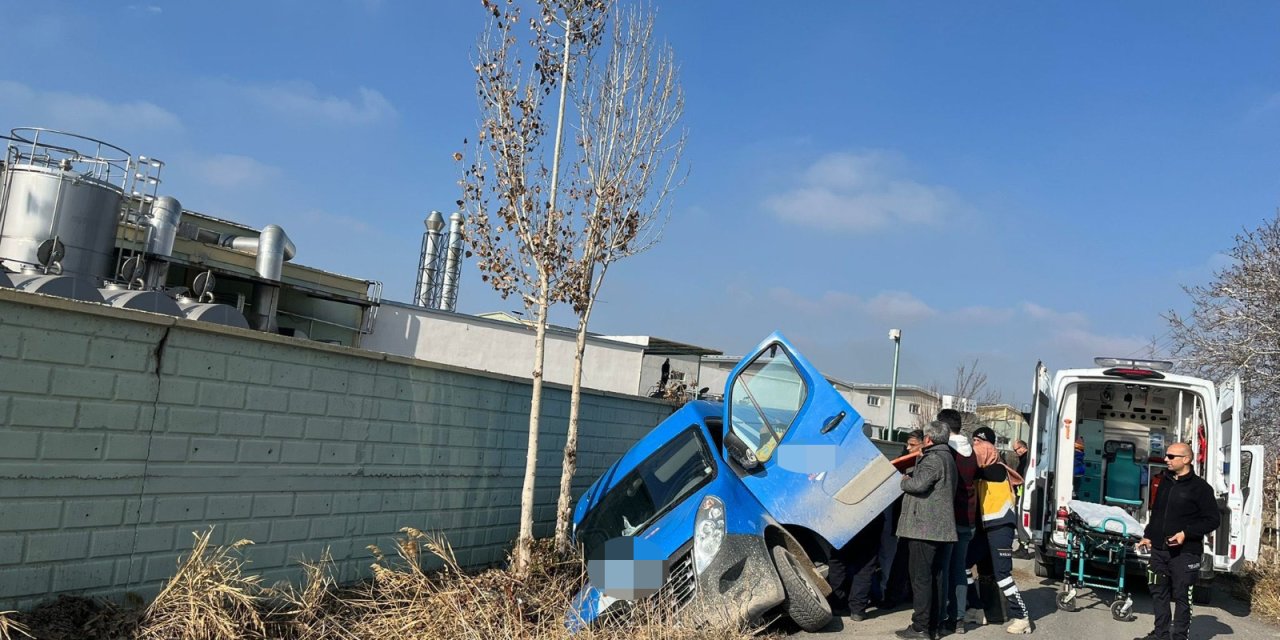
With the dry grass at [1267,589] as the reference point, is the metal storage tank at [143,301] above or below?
above

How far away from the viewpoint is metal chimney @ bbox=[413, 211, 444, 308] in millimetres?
Answer: 27188

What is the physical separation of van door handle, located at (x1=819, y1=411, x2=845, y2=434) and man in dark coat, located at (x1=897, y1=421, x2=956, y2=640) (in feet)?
2.23

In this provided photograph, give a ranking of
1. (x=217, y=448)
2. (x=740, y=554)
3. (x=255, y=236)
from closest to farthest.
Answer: (x=217, y=448), (x=740, y=554), (x=255, y=236)

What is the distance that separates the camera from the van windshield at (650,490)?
23.1 feet

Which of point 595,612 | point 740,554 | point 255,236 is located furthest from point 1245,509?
point 255,236

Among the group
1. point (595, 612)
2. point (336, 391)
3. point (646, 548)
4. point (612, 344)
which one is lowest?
point (595, 612)

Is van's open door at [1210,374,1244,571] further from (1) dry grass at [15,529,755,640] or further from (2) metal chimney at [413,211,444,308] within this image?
(2) metal chimney at [413,211,444,308]

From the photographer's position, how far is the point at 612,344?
2550 cm

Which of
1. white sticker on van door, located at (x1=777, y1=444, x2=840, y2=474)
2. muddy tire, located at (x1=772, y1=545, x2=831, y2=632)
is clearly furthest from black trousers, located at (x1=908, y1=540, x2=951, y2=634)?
white sticker on van door, located at (x1=777, y1=444, x2=840, y2=474)

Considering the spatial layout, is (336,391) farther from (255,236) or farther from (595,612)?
(255,236)

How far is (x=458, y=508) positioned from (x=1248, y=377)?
14888 millimetres

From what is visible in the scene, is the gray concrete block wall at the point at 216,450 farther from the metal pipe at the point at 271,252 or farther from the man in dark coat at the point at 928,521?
the metal pipe at the point at 271,252

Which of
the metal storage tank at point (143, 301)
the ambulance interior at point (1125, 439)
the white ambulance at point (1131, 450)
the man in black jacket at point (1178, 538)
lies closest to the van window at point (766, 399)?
the man in black jacket at point (1178, 538)

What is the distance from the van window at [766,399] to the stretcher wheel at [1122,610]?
4058 millimetres
